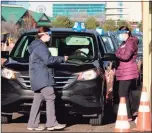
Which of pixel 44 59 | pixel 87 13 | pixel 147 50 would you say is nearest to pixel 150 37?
pixel 147 50

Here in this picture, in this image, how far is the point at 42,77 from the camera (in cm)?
748

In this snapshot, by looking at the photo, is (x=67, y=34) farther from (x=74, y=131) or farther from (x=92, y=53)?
(x=74, y=131)

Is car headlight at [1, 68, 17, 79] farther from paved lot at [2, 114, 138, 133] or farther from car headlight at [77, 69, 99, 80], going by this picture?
car headlight at [77, 69, 99, 80]

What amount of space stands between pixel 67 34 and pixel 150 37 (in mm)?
1824

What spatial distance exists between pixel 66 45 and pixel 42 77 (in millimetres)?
1992

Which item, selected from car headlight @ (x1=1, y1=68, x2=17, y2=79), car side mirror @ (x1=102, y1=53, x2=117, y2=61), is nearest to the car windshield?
car side mirror @ (x1=102, y1=53, x2=117, y2=61)

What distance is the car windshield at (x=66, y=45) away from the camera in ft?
29.8

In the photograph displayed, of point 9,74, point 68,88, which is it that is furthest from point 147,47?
point 9,74

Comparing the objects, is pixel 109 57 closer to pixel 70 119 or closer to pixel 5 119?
pixel 70 119

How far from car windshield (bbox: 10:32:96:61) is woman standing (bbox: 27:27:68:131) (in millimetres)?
1420

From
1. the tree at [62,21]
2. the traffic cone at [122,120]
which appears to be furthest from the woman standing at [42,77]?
the tree at [62,21]

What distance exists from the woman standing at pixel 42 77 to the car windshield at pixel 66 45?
4.66ft

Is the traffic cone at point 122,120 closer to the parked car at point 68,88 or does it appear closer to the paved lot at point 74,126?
the paved lot at point 74,126

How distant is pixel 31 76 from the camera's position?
7.59 meters
